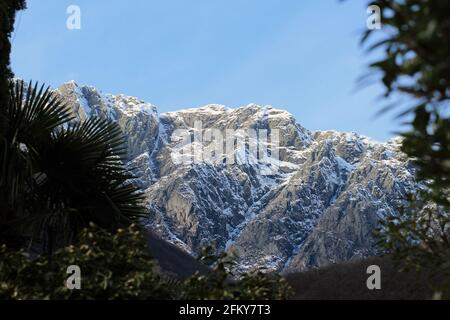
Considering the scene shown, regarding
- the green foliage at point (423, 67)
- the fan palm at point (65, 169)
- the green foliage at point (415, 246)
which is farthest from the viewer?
the fan palm at point (65, 169)

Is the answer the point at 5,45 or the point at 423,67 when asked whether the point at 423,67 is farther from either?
the point at 5,45

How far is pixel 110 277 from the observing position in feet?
22.9

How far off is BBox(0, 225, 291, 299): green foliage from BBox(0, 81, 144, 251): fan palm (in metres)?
2.23

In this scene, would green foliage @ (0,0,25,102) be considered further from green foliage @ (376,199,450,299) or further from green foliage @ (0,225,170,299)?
green foliage @ (376,199,450,299)

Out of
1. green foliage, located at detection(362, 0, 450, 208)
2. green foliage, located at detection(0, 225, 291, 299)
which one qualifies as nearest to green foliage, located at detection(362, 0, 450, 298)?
green foliage, located at detection(362, 0, 450, 208)

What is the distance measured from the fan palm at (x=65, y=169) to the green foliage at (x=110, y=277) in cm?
223

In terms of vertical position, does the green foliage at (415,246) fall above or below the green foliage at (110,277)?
above

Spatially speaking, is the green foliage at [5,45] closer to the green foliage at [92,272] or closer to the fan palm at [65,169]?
the fan palm at [65,169]

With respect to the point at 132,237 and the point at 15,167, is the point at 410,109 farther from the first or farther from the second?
the point at 15,167

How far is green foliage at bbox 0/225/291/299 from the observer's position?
6895 millimetres

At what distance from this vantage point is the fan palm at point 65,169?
9.97 m

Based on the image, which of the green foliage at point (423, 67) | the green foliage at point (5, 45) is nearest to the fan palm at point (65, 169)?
the green foliage at point (5, 45)

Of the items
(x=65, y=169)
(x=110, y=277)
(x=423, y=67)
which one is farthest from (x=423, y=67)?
(x=65, y=169)
